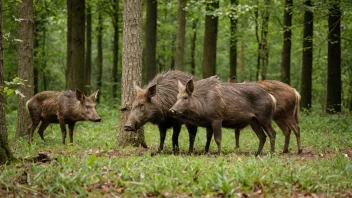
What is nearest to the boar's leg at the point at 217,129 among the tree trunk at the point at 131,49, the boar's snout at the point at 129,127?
the boar's snout at the point at 129,127

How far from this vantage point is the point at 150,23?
2319 centimetres

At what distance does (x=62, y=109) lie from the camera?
14.4 meters

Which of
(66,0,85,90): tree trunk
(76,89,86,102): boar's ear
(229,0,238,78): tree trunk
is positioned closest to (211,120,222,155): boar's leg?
(76,89,86,102): boar's ear

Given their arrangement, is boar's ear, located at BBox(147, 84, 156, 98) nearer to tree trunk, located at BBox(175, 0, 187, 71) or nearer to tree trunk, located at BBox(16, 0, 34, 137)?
tree trunk, located at BBox(16, 0, 34, 137)

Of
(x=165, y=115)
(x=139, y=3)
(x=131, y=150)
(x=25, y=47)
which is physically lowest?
(x=131, y=150)

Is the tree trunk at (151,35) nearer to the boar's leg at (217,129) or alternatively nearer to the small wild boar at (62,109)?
the small wild boar at (62,109)

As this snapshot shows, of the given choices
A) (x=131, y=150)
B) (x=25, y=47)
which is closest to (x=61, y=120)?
(x=25, y=47)

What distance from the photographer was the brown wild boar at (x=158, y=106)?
35.9 ft

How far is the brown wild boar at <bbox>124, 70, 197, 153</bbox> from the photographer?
10933 mm

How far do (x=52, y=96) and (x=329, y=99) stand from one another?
13.6m

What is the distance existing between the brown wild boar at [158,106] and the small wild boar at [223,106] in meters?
0.57

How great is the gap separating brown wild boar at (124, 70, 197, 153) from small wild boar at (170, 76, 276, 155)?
57 cm

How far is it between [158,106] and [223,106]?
1537 mm

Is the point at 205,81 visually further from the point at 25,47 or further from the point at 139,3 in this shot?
the point at 25,47
